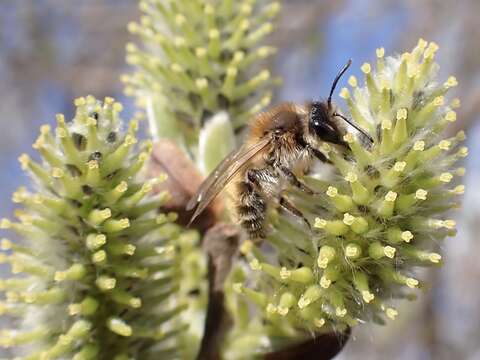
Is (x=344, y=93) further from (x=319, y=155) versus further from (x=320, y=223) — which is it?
(x=320, y=223)

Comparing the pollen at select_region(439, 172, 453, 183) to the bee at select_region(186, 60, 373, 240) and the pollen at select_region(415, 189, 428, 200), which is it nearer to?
the pollen at select_region(415, 189, 428, 200)

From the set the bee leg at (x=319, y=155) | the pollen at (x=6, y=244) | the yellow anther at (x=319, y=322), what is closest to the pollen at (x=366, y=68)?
the bee leg at (x=319, y=155)

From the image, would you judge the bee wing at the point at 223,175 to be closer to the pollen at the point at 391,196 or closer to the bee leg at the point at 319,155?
the bee leg at the point at 319,155

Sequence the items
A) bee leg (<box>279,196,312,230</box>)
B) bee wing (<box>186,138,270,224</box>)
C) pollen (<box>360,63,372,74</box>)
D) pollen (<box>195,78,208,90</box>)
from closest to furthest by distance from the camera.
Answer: pollen (<box>360,63,372,74</box>)
bee leg (<box>279,196,312,230</box>)
bee wing (<box>186,138,270,224</box>)
pollen (<box>195,78,208,90</box>)

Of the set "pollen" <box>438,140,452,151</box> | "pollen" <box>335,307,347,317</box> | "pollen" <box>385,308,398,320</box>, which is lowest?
"pollen" <box>385,308,398,320</box>

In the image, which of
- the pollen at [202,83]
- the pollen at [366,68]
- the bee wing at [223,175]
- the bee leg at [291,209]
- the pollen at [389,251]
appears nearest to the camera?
the pollen at [389,251]

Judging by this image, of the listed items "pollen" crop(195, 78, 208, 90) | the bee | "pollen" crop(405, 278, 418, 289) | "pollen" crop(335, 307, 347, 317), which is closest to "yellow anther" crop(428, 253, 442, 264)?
"pollen" crop(405, 278, 418, 289)

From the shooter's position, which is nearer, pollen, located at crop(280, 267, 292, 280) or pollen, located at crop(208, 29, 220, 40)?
pollen, located at crop(280, 267, 292, 280)

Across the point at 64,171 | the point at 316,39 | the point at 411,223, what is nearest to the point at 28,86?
the point at 316,39

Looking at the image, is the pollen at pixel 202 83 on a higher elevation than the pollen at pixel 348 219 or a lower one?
higher
